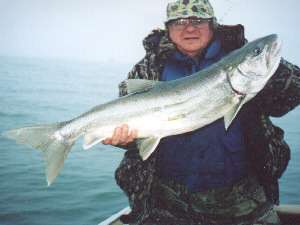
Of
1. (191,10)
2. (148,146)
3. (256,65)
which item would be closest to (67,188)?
(148,146)

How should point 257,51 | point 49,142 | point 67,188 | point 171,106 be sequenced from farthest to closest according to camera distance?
point 67,188 < point 49,142 < point 171,106 < point 257,51

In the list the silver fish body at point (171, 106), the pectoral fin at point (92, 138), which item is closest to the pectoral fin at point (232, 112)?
the silver fish body at point (171, 106)

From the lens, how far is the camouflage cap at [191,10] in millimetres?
4543

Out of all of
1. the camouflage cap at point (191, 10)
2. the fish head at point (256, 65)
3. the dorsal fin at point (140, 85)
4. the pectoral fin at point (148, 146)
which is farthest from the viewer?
the camouflage cap at point (191, 10)

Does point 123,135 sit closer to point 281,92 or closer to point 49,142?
point 49,142

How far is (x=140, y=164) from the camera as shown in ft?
14.4

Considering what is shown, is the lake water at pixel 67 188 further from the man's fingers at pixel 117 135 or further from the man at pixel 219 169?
the man's fingers at pixel 117 135

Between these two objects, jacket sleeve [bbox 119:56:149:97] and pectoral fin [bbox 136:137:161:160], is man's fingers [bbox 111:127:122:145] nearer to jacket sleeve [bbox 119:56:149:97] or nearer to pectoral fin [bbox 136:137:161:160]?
pectoral fin [bbox 136:137:161:160]

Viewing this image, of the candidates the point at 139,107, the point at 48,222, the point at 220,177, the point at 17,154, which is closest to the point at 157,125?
the point at 139,107

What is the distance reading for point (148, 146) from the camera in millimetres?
3951

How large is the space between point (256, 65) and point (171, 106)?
98cm

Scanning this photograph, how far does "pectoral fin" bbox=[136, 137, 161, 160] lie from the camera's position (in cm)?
392

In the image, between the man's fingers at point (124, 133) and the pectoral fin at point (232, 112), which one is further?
the man's fingers at point (124, 133)

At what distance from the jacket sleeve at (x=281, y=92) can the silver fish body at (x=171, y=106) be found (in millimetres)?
354
